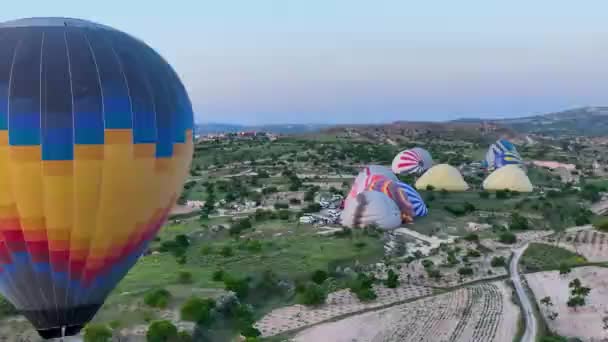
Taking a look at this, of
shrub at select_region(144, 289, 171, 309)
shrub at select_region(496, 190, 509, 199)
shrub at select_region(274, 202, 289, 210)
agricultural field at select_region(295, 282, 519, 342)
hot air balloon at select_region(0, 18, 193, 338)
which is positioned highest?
hot air balloon at select_region(0, 18, 193, 338)

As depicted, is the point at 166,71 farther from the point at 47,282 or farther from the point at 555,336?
the point at 555,336

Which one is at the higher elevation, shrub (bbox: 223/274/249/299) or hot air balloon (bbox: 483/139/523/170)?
hot air balloon (bbox: 483/139/523/170)

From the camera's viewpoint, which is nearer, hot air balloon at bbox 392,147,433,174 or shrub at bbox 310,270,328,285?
shrub at bbox 310,270,328,285

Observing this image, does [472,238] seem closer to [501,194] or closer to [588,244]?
[588,244]

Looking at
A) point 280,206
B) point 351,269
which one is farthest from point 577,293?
point 280,206

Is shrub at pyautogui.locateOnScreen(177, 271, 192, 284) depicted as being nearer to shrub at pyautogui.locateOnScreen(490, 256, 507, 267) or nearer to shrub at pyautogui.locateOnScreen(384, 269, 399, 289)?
shrub at pyautogui.locateOnScreen(384, 269, 399, 289)

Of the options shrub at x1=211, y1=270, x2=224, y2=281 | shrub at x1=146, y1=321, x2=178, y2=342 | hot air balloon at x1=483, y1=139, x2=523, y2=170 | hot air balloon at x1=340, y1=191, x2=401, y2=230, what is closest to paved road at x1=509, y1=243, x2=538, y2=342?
hot air balloon at x1=340, y1=191, x2=401, y2=230
